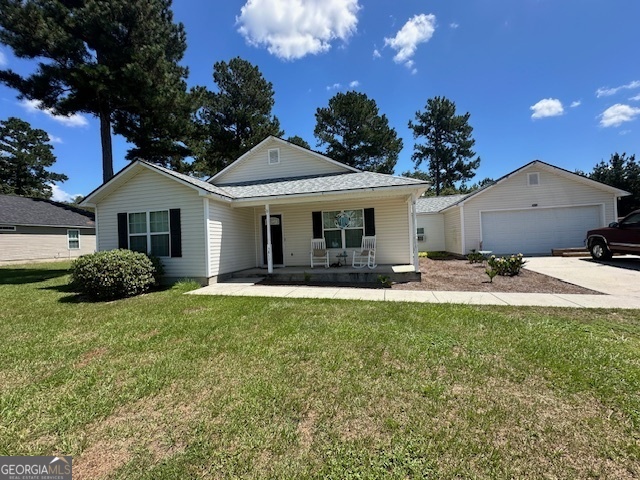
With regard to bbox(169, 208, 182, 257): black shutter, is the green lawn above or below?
below

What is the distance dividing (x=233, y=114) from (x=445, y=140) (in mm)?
25679

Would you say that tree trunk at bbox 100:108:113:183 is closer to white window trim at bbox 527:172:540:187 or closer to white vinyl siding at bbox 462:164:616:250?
white vinyl siding at bbox 462:164:616:250

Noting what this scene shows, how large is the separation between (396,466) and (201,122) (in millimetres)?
26098

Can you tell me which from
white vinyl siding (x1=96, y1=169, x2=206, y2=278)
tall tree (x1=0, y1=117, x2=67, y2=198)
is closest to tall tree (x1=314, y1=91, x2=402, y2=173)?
white vinyl siding (x1=96, y1=169, x2=206, y2=278)

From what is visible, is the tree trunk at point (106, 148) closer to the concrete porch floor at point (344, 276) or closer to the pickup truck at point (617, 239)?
the concrete porch floor at point (344, 276)

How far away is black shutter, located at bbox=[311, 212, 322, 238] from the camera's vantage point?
1100cm

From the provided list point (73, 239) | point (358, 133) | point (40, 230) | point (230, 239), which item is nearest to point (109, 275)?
point (230, 239)

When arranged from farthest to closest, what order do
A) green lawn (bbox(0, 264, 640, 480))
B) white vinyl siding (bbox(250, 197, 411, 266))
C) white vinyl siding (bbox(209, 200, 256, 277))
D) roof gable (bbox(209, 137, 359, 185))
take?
roof gable (bbox(209, 137, 359, 185)), white vinyl siding (bbox(250, 197, 411, 266)), white vinyl siding (bbox(209, 200, 256, 277)), green lawn (bbox(0, 264, 640, 480))

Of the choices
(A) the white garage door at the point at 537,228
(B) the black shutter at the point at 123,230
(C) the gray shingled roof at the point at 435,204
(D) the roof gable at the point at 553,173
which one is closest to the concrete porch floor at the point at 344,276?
(B) the black shutter at the point at 123,230

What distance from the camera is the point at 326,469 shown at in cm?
179

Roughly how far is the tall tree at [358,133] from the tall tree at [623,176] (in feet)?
70.9

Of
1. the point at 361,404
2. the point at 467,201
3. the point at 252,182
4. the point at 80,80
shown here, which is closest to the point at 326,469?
the point at 361,404

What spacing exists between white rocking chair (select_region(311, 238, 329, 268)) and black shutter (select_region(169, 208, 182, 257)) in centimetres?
458

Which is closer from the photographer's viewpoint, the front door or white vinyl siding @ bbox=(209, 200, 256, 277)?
white vinyl siding @ bbox=(209, 200, 256, 277)
